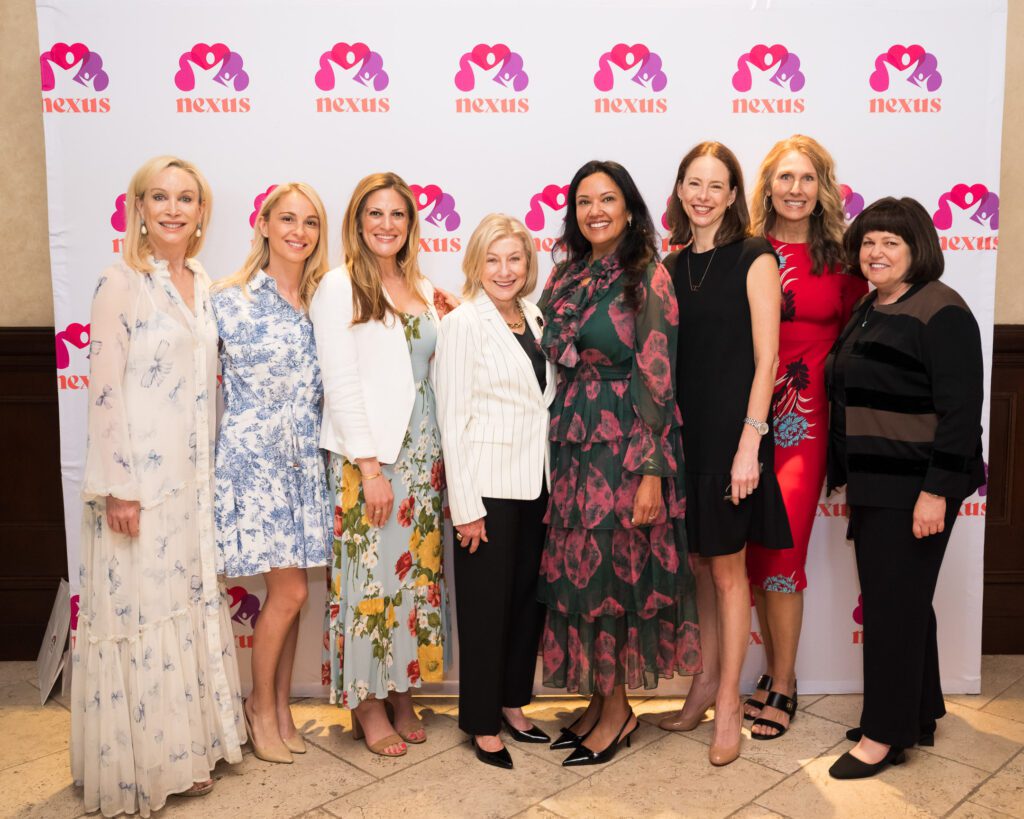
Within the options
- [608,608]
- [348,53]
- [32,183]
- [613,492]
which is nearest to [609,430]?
[613,492]

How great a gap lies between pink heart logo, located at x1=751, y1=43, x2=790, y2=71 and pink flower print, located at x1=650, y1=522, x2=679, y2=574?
1.76 m

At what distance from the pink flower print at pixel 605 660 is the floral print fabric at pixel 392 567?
57cm

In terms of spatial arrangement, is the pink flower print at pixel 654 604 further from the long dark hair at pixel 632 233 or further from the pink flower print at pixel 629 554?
the long dark hair at pixel 632 233

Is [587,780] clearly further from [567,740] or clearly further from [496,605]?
[496,605]

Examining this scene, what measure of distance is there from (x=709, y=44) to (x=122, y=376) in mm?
2332

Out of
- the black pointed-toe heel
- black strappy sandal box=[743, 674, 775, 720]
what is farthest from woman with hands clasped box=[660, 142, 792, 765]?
the black pointed-toe heel

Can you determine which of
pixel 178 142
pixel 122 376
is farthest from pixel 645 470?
pixel 178 142

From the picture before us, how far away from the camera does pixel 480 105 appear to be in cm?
315

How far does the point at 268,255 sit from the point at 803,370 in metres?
1.83

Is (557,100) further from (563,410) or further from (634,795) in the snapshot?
(634,795)

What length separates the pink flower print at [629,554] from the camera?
103 inches

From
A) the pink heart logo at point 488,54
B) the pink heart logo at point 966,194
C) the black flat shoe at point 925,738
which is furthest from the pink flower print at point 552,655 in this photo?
the pink heart logo at point 966,194

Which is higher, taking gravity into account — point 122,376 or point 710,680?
point 122,376

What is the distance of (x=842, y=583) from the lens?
3350 mm
